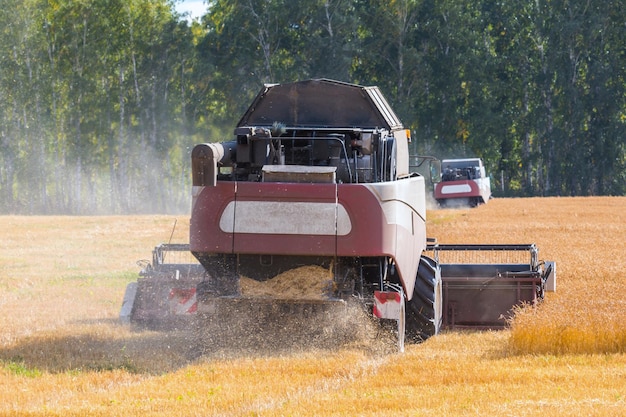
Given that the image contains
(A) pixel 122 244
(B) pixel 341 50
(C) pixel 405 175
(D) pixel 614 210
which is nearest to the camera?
(C) pixel 405 175

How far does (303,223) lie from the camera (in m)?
11.5

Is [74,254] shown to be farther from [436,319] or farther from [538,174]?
[538,174]

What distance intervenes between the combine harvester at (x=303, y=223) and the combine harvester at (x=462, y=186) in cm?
3168

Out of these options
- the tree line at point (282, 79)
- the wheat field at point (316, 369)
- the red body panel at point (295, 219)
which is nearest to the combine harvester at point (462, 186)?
the tree line at point (282, 79)

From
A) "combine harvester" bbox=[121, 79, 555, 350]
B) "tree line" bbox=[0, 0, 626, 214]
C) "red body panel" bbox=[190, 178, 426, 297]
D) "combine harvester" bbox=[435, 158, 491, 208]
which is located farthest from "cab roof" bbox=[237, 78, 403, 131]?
"tree line" bbox=[0, 0, 626, 214]

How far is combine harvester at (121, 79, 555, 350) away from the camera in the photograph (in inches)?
453

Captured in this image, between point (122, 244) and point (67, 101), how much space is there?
109 ft

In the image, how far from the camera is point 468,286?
14805 millimetres

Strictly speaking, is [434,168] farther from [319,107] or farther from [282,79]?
[282,79]

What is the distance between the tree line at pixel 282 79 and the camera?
59.6 metres

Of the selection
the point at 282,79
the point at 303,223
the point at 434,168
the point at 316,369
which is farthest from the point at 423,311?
the point at 282,79

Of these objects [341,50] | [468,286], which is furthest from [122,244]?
[341,50]

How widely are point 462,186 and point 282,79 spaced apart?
1899cm

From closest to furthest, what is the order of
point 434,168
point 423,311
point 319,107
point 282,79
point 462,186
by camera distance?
1. point 319,107
2. point 423,311
3. point 434,168
4. point 462,186
5. point 282,79
